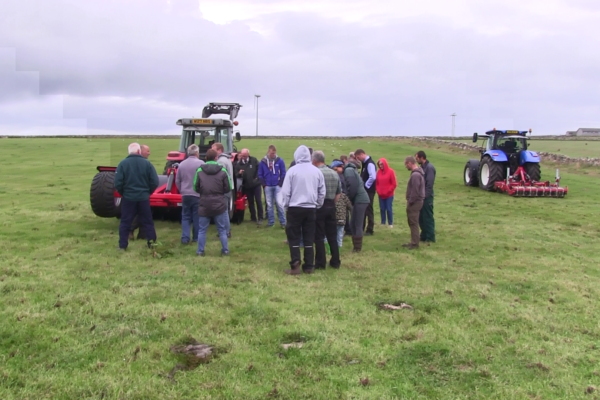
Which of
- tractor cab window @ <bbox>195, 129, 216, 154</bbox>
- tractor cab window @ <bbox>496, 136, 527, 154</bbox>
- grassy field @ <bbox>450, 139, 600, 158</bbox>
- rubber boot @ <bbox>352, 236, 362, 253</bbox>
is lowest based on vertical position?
rubber boot @ <bbox>352, 236, 362, 253</bbox>

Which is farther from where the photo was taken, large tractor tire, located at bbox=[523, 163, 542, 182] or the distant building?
the distant building

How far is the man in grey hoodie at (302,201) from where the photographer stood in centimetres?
654

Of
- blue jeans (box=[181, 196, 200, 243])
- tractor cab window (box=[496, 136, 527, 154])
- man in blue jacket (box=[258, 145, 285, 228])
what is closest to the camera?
blue jeans (box=[181, 196, 200, 243])

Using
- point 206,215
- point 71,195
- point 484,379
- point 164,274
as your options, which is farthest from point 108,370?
point 71,195

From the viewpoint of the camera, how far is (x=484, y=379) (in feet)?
12.4

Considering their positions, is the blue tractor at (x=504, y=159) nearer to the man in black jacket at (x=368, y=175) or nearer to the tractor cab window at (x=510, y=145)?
the tractor cab window at (x=510, y=145)

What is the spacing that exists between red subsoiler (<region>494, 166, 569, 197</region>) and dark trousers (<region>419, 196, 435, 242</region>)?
26.6 feet

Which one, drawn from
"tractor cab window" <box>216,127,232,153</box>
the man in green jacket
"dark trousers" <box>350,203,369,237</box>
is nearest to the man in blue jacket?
"tractor cab window" <box>216,127,232,153</box>

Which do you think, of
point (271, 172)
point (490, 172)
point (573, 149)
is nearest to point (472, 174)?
point (490, 172)

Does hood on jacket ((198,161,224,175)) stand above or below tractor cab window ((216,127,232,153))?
below

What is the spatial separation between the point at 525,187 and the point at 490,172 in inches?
58.2

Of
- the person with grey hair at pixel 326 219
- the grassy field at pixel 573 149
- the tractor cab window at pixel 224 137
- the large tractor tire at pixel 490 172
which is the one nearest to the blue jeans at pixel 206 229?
the person with grey hair at pixel 326 219

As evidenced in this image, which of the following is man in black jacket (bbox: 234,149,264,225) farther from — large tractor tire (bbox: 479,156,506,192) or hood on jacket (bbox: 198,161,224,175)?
large tractor tire (bbox: 479,156,506,192)

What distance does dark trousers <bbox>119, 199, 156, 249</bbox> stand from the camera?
25.0 feet
